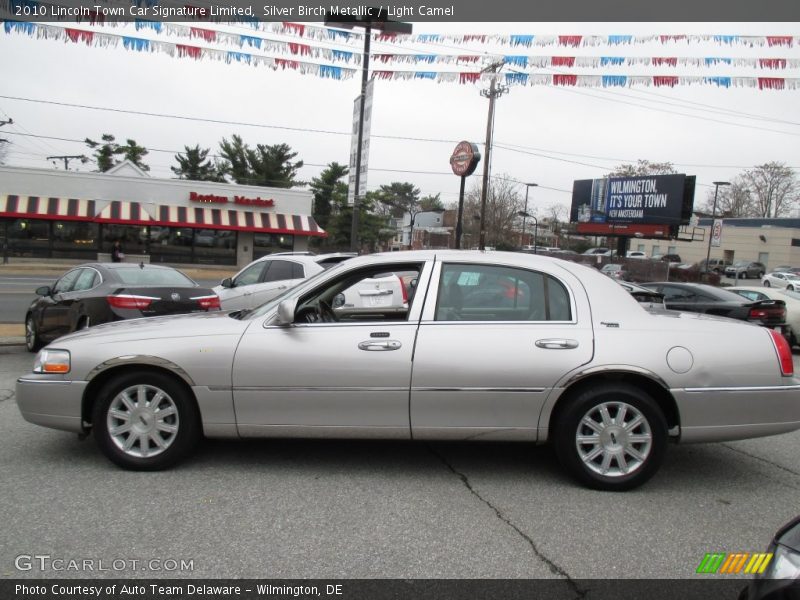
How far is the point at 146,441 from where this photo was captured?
4.20 m

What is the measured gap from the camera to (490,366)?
13.3ft

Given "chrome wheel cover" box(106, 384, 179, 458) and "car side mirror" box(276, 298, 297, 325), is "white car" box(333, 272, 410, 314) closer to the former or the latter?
"car side mirror" box(276, 298, 297, 325)

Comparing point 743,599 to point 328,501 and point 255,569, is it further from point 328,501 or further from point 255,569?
point 328,501

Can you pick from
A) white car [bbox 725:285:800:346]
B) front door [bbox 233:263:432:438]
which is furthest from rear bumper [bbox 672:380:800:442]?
white car [bbox 725:285:800:346]

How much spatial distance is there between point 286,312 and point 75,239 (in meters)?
33.7

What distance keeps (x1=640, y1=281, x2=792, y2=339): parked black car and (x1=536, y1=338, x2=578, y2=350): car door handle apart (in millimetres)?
8836

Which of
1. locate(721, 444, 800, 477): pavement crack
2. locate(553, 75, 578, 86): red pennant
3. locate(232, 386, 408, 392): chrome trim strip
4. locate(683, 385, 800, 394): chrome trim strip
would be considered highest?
locate(553, 75, 578, 86): red pennant

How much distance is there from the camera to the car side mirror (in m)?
4.15

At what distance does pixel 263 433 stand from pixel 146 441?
0.80 m

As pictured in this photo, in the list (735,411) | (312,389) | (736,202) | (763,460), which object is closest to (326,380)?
(312,389)

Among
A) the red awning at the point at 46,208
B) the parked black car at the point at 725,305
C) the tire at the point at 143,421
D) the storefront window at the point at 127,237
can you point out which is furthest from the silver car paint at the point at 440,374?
the storefront window at the point at 127,237

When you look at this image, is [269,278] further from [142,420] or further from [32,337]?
[142,420]

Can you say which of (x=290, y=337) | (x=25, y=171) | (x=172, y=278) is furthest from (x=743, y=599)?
(x=25, y=171)

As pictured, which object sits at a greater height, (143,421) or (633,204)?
(633,204)
